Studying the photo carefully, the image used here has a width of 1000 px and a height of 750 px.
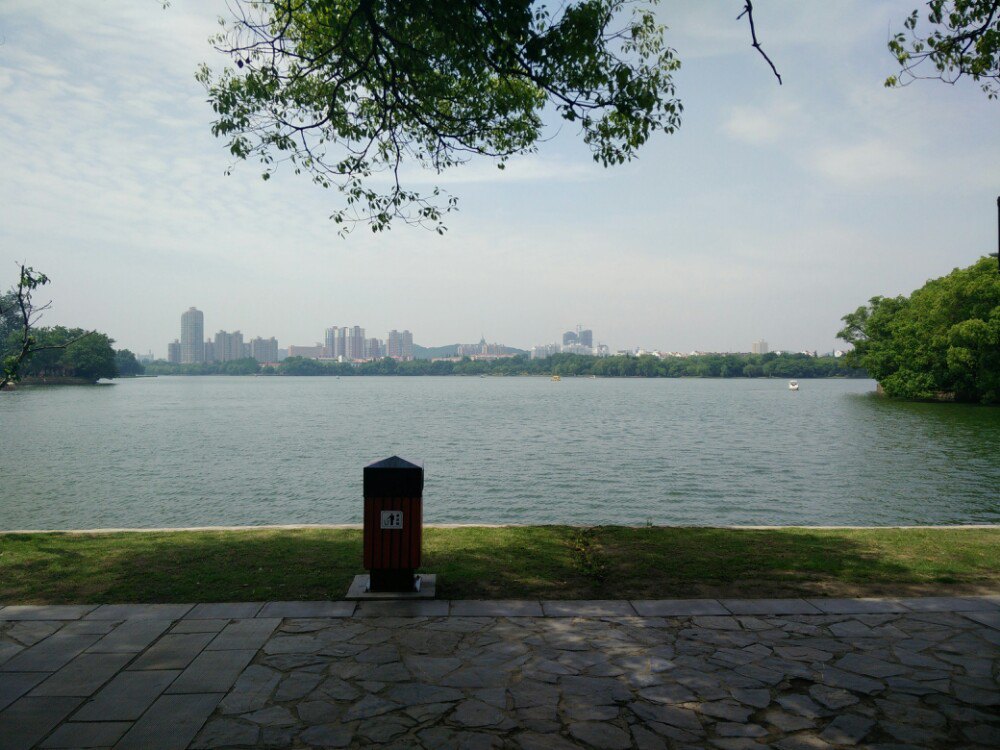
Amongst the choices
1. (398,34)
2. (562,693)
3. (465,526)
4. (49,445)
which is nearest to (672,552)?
(465,526)

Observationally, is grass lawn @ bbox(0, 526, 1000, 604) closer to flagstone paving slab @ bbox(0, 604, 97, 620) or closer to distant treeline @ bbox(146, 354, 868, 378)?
flagstone paving slab @ bbox(0, 604, 97, 620)

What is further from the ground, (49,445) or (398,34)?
(398,34)

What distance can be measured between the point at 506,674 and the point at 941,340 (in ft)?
185

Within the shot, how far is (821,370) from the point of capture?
153 meters

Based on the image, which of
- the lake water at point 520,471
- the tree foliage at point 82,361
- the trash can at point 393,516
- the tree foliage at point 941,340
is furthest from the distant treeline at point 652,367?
the trash can at point 393,516

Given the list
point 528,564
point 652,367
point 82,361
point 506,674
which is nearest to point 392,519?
point 528,564

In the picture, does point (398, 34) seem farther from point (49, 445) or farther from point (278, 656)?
point (49, 445)

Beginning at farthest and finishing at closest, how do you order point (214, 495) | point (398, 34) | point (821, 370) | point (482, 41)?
point (821, 370) < point (214, 495) < point (398, 34) < point (482, 41)

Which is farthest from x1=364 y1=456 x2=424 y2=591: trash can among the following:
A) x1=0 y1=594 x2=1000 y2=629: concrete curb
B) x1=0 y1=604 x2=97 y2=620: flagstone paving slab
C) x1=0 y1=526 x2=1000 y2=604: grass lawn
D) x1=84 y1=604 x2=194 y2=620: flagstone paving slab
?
x1=0 y1=604 x2=97 y2=620: flagstone paving slab

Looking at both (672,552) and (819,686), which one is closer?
(819,686)

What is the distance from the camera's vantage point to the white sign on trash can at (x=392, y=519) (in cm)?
558

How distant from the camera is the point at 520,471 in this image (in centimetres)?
2078

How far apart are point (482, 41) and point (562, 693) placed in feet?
20.6

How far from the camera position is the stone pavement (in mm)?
3418
